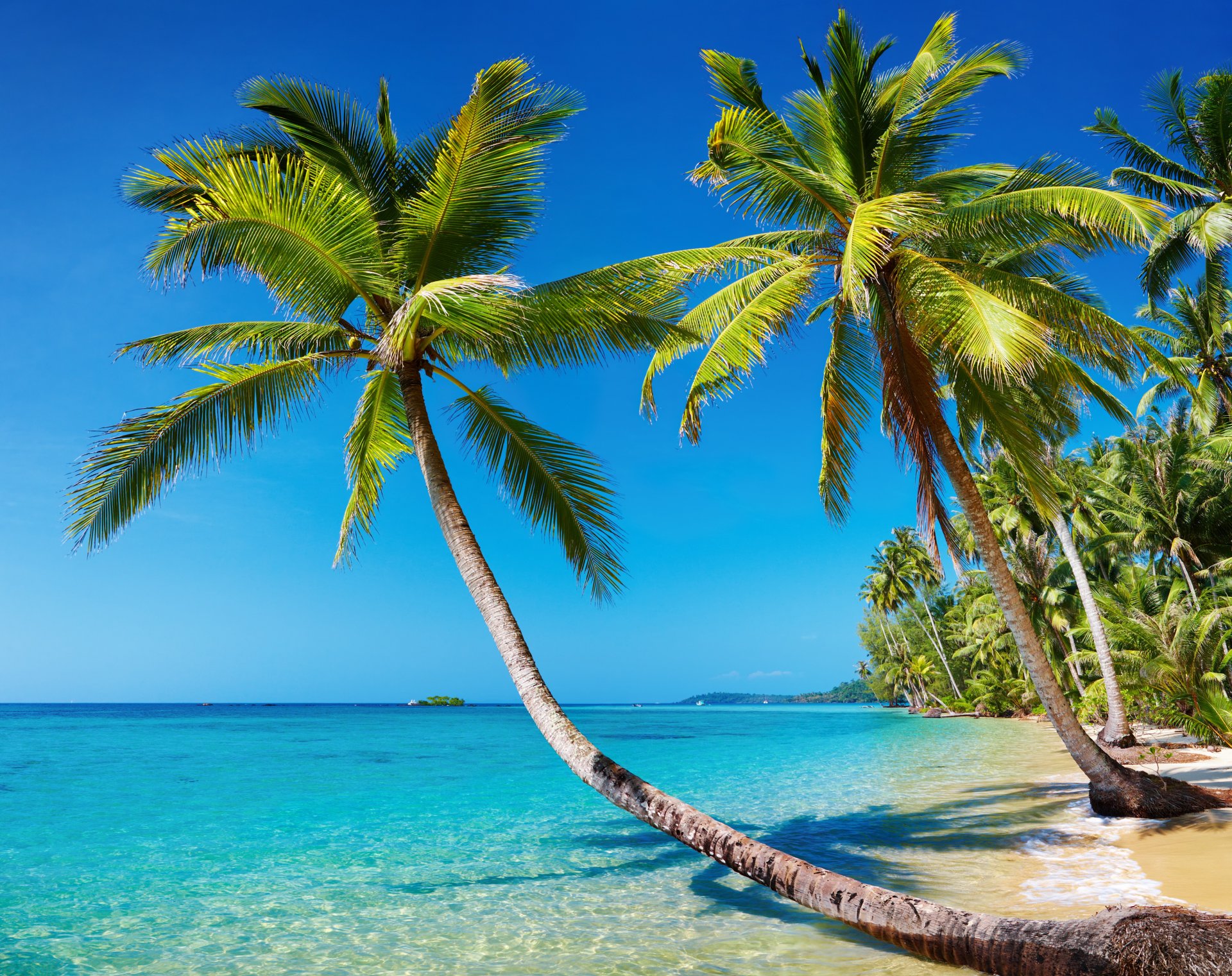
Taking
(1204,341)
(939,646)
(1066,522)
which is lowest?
(939,646)

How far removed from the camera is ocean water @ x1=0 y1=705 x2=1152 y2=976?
6.04 metres

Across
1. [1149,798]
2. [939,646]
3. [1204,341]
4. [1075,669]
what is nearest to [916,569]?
[939,646]

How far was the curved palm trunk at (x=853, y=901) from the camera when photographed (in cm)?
378

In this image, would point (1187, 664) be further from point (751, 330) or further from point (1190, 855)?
point (751, 330)

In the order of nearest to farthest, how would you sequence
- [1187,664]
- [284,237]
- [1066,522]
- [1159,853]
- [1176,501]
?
[284,237], [1159,853], [1187,664], [1066,522], [1176,501]

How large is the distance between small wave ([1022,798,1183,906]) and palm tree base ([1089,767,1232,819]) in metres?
0.19

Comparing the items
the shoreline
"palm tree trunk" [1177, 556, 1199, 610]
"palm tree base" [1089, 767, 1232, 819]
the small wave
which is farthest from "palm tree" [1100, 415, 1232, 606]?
the small wave

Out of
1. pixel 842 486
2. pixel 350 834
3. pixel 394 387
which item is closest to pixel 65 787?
pixel 350 834

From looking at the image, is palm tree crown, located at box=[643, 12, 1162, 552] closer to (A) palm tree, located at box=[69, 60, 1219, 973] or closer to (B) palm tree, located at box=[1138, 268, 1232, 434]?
(A) palm tree, located at box=[69, 60, 1219, 973]

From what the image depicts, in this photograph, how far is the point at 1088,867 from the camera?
7.50m

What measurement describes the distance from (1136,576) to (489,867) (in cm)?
2054

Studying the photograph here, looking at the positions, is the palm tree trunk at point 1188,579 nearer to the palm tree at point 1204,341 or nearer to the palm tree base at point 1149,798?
the palm tree at point 1204,341

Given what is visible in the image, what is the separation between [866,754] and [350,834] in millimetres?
17201

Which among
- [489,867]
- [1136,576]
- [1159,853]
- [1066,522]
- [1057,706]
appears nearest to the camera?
[1159,853]
